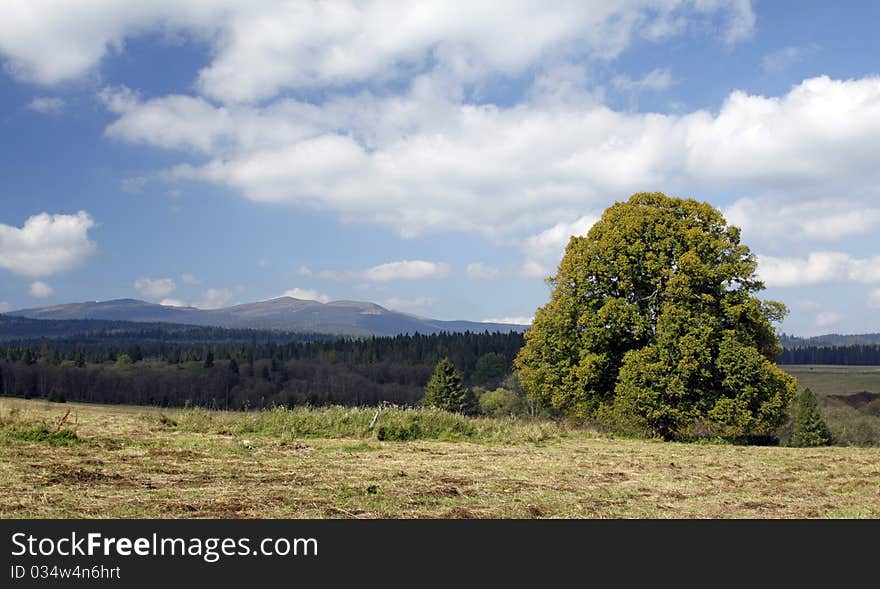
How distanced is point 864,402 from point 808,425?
66.2 metres

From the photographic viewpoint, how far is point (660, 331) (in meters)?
26.3

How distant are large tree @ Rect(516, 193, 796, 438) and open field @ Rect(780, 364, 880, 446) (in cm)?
5621

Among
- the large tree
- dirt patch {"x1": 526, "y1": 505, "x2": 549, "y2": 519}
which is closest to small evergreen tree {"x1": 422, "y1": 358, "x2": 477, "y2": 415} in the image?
the large tree

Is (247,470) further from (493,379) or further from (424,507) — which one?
(493,379)

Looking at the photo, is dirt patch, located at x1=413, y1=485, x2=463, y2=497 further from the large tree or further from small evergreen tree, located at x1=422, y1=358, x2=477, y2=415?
small evergreen tree, located at x1=422, y1=358, x2=477, y2=415

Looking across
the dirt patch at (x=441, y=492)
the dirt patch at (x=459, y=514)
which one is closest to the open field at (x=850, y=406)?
the dirt patch at (x=441, y=492)

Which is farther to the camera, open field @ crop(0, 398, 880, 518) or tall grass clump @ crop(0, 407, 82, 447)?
tall grass clump @ crop(0, 407, 82, 447)

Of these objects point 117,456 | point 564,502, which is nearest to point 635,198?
point 564,502

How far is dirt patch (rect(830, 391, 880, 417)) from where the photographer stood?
104825 millimetres

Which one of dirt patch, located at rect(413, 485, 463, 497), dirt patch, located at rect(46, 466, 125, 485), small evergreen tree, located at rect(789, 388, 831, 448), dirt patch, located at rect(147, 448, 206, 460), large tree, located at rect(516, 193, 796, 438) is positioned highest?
large tree, located at rect(516, 193, 796, 438)

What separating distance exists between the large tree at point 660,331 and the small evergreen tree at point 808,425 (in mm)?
48632

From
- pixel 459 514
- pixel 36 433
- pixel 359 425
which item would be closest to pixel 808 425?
pixel 359 425
